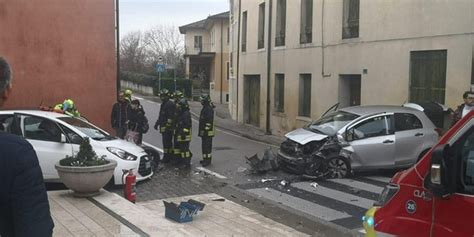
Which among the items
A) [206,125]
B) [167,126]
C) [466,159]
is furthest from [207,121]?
[466,159]

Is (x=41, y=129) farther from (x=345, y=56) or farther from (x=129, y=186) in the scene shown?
(x=345, y=56)

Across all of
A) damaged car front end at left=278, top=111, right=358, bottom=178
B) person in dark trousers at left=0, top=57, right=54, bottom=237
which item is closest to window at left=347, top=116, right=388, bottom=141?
damaged car front end at left=278, top=111, right=358, bottom=178

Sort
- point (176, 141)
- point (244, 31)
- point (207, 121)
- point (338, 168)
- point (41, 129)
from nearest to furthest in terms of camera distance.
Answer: point (41, 129) < point (338, 168) < point (176, 141) < point (207, 121) < point (244, 31)

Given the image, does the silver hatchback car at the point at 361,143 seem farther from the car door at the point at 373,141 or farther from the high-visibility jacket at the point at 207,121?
the high-visibility jacket at the point at 207,121

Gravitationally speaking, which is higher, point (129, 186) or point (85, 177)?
point (85, 177)

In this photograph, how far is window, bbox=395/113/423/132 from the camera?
1180cm

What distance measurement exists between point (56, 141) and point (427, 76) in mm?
9628

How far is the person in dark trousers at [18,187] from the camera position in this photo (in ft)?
7.35

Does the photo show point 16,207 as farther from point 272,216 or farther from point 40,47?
point 40,47

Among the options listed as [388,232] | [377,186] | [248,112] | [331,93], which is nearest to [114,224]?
[388,232]

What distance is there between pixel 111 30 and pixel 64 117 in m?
5.76

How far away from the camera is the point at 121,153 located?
1007cm

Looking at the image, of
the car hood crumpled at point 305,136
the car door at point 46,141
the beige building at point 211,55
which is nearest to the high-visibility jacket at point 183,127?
the car hood crumpled at point 305,136

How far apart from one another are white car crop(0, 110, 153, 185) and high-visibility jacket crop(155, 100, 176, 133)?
9.99 feet
